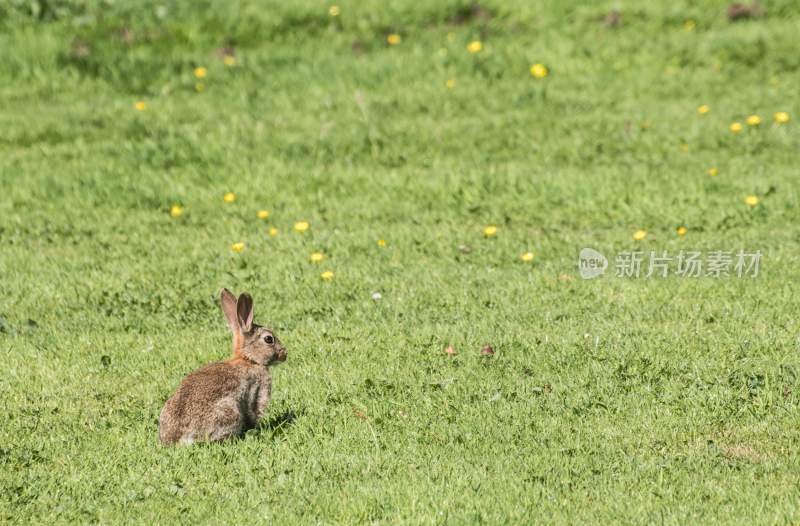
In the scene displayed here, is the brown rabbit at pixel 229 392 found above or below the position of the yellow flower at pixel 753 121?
above

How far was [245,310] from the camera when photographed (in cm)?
661

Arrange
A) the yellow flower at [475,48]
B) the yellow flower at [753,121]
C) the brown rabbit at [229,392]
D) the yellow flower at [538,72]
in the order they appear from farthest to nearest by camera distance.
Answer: the yellow flower at [475,48] < the yellow flower at [538,72] < the yellow flower at [753,121] < the brown rabbit at [229,392]

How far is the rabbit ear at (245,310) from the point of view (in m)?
6.54

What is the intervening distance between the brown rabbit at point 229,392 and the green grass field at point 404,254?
14 centimetres

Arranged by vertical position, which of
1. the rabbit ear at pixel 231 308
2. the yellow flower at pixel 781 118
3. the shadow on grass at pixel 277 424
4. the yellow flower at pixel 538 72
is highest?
the rabbit ear at pixel 231 308

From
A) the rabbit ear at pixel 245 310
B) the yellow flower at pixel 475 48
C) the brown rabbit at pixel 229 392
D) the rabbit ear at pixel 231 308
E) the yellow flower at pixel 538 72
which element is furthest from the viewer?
the yellow flower at pixel 475 48

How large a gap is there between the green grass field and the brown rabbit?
0.45 feet

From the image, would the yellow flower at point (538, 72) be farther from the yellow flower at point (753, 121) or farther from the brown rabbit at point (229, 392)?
the brown rabbit at point (229, 392)

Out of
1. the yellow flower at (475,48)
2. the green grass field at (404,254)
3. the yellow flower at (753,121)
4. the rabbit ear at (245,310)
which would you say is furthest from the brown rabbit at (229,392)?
the yellow flower at (475,48)

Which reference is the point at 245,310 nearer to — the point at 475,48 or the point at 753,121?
the point at 753,121

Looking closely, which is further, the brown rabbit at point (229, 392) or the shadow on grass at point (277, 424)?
the shadow on grass at point (277, 424)

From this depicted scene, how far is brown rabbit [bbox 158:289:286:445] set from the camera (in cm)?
625

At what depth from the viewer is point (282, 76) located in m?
13.9

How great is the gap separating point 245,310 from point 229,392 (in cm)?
51
